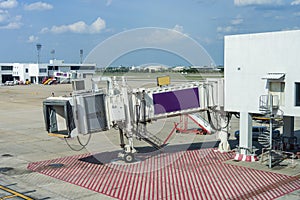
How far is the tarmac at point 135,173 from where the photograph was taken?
21.8 meters

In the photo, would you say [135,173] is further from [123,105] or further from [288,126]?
[288,126]

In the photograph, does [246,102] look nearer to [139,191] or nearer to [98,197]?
[139,191]

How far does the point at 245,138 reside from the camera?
1141 inches

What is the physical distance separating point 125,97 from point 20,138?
18725 mm

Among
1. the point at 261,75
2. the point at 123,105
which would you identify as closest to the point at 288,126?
the point at 261,75

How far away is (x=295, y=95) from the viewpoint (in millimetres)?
25438

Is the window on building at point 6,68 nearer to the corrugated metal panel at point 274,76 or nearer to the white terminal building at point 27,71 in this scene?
the white terminal building at point 27,71

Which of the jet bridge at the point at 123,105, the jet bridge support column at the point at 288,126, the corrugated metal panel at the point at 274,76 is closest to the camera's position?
the corrugated metal panel at the point at 274,76

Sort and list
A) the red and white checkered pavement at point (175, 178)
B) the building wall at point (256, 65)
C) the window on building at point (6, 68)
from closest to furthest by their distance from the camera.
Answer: the red and white checkered pavement at point (175, 178)
the building wall at point (256, 65)
the window on building at point (6, 68)

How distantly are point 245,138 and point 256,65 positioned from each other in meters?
5.80

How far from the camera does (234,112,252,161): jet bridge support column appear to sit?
1120 inches

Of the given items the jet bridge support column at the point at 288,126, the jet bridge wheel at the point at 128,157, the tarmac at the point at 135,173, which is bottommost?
the tarmac at the point at 135,173

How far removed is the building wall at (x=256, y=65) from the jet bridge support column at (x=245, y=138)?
2.11ft

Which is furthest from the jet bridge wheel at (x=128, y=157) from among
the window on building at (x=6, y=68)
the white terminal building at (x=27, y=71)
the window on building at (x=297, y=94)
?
the window on building at (x=6, y=68)
